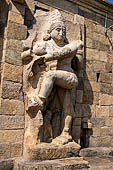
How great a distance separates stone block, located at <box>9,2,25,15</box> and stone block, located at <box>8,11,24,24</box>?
0.06 metres

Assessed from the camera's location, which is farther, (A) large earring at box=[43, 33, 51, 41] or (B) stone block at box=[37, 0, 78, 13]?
(B) stone block at box=[37, 0, 78, 13]

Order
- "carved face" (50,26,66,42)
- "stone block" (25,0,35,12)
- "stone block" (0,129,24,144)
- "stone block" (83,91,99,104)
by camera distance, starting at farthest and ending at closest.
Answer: "stone block" (83,91,99,104) < "stone block" (25,0,35,12) < "carved face" (50,26,66,42) < "stone block" (0,129,24,144)

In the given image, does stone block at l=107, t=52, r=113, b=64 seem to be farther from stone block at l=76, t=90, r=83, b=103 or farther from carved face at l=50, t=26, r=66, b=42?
carved face at l=50, t=26, r=66, b=42

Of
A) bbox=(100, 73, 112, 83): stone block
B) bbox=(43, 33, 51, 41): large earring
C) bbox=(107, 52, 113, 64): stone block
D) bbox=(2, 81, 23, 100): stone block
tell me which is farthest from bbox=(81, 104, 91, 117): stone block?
bbox=(43, 33, 51, 41): large earring

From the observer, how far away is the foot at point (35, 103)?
313 cm

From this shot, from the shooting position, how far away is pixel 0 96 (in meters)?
3.14

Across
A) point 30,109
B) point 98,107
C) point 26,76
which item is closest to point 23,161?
point 30,109

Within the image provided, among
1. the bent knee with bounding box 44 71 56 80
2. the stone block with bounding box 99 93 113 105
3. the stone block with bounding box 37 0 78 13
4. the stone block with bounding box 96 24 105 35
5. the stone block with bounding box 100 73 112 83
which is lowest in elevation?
the stone block with bounding box 99 93 113 105

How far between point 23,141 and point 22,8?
92.8 inches

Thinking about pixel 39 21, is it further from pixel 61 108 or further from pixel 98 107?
pixel 98 107

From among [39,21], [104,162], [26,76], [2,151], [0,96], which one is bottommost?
[104,162]

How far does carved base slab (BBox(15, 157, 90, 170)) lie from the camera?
2842mm

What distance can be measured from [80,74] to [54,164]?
1.89 meters

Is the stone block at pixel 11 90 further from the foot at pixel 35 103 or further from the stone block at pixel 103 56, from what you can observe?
the stone block at pixel 103 56
